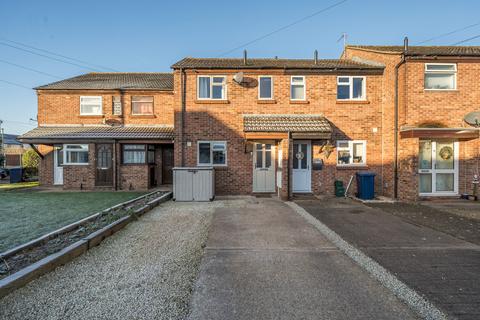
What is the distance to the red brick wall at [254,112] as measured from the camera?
10.7 m

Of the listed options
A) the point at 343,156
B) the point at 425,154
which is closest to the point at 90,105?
the point at 343,156

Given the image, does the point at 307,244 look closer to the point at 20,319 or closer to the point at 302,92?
the point at 20,319

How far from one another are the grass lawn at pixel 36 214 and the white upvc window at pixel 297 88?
9.16 metres

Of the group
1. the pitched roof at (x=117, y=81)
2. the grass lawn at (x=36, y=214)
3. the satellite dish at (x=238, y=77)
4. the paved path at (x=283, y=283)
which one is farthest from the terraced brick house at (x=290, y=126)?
the paved path at (x=283, y=283)

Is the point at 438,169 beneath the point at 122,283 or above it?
above

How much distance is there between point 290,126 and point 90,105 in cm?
1189

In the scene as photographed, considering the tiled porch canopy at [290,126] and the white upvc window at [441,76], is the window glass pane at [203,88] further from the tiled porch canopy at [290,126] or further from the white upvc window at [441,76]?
the white upvc window at [441,76]

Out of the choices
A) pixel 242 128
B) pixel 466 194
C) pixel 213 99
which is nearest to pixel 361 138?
pixel 466 194

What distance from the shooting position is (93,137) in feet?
39.9

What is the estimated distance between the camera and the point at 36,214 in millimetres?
7098

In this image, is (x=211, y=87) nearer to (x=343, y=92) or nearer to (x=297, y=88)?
(x=297, y=88)

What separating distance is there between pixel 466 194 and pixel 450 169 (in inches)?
45.8

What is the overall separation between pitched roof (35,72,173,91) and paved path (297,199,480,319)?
1221 centimetres

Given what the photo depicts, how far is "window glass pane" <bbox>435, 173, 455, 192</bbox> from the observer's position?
981 centimetres
